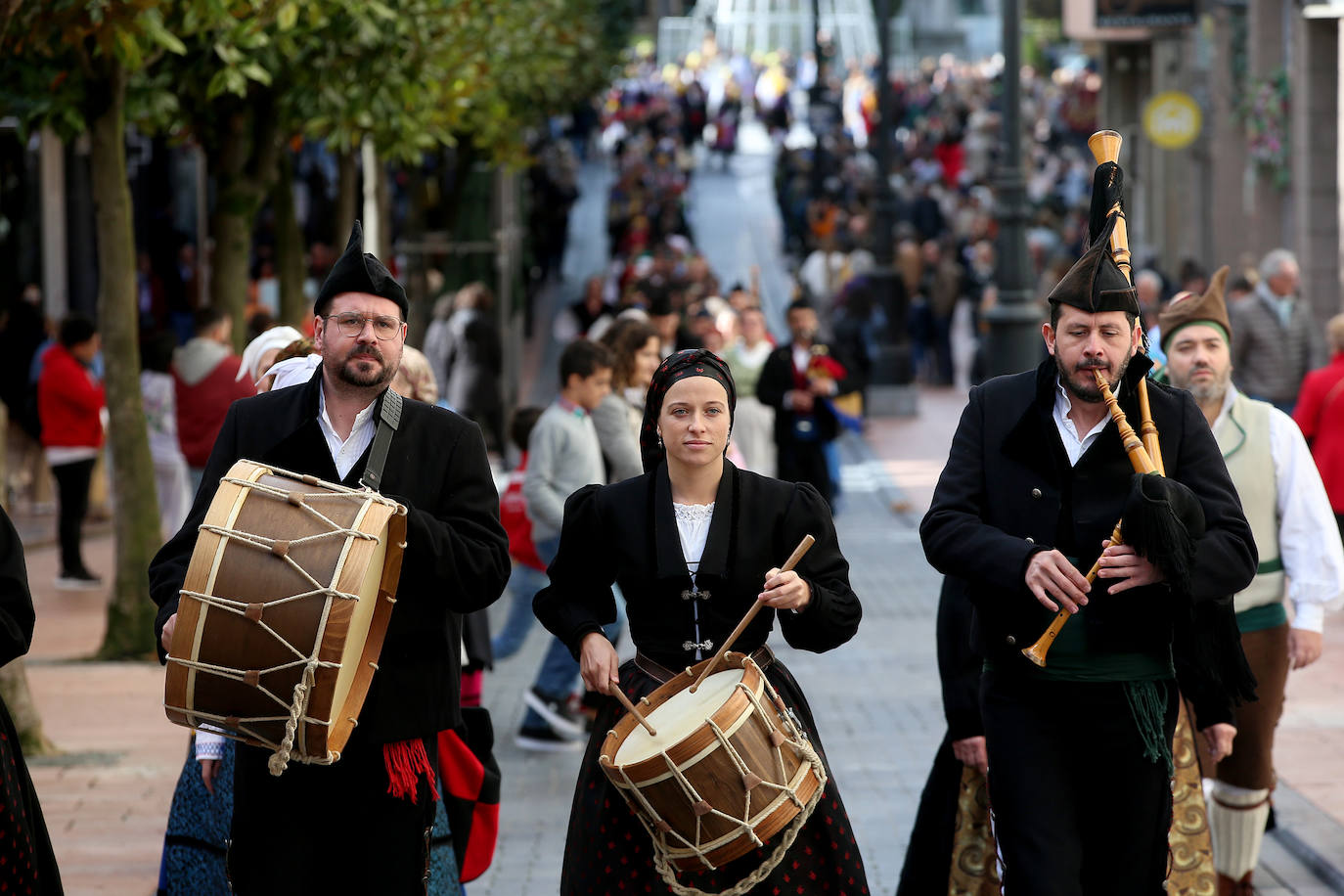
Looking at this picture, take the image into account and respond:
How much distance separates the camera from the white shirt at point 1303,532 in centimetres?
616

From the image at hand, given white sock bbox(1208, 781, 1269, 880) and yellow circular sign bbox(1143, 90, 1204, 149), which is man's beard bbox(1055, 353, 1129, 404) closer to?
white sock bbox(1208, 781, 1269, 880)

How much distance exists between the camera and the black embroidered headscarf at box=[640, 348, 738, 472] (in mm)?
4867

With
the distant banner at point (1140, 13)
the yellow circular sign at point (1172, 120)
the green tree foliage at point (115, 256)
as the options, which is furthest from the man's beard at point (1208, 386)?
the distant banner at point (1140, 13)

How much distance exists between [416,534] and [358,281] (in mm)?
609

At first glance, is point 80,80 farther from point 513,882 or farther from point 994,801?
point 994,801

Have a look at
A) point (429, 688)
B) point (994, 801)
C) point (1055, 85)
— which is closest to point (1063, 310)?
point (994, 801)

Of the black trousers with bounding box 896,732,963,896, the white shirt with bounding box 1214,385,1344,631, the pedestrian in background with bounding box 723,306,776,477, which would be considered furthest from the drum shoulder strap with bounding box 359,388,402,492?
the pedestrian in background with bounding box 723,306,776,477

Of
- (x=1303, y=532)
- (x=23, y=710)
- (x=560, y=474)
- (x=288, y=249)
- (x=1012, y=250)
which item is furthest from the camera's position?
(x=1012, y=250)

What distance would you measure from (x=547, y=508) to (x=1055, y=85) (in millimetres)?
40575

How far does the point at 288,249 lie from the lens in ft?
47.9

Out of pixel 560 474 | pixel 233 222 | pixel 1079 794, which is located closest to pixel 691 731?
pixel 1079 794

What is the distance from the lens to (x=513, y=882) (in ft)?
23.2

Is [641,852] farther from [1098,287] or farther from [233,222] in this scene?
[233,222]

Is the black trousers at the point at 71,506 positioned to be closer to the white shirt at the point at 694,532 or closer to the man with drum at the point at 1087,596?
the white shirt at the point at 694,532
